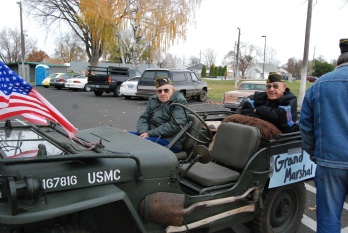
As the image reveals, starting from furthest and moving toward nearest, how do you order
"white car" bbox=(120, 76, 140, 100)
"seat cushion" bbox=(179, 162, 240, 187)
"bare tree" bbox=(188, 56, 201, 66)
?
"bare tree" bbox=(188, 56, 201, 66) < "white car" bbox=(120, 76, 140, 100) < "seat cushion" bbox=(179, 162, 240, 187)

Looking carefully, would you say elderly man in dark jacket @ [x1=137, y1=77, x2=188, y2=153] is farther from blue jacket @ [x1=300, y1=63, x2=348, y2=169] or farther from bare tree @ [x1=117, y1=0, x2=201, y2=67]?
bare tree @ [x1=117, y1=0, x2=201, y2=67]

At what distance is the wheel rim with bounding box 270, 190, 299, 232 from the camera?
11.5 ft

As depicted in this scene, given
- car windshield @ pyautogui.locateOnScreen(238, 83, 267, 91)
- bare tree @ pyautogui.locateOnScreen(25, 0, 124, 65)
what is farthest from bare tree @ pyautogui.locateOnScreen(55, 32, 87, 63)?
car windshield @ pyautogui.locateOnScreen(238, 83, 267, 91)

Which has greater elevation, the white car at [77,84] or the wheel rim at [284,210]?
the white car at [77,84]

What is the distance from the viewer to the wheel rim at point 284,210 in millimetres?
→ 3492

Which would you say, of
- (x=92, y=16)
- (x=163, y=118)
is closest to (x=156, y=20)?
(x=92, y=16)

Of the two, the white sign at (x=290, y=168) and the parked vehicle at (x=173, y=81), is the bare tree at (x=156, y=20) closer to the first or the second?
the parked vehicle at (x=173, y=81)

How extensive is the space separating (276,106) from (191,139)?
1115 millimetres

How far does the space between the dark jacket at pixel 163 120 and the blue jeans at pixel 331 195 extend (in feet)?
5.21

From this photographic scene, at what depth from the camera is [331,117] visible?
241cm

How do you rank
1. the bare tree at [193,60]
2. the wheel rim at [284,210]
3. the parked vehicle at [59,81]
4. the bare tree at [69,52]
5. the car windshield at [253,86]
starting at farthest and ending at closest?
the bare tree at [193,60], the bare tree at [69,52], the parked vehicle at [59,81], the car windshield at [253,86], the wheel rim at [284,210]

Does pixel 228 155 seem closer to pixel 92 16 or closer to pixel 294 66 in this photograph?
Result: pixel 92 16

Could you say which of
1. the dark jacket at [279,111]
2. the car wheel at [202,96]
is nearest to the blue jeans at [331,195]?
the dark jacket at [279,111]

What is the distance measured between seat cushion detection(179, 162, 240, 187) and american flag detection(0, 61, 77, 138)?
125 centimetres
